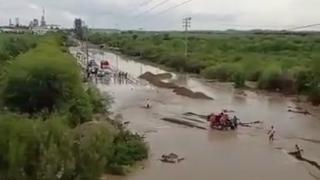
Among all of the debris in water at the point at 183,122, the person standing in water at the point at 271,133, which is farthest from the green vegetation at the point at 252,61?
the debris in water at the point at 183,122

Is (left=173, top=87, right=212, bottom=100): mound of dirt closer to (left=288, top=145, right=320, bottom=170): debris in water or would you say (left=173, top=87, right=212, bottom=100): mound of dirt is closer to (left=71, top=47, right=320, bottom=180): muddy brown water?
(left=71, top=47, right=320, bottom=180): muddy brown water

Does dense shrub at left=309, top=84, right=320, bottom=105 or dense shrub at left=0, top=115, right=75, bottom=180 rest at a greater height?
dense shrub at left=0, top=115, right=75, bottom=180

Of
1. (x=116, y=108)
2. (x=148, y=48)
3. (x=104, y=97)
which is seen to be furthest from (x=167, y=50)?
(x=104, y=97)

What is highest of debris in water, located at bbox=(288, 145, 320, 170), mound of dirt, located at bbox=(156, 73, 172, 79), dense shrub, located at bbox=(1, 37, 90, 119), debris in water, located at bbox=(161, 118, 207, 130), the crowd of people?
dense shrub, located at bbox=(1, 37, 90, 119)

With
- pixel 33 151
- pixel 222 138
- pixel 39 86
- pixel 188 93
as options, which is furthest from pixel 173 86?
pixel 33 151

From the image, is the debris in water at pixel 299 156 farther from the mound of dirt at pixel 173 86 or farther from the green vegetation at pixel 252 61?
the mound of dirt at pixel 173 86

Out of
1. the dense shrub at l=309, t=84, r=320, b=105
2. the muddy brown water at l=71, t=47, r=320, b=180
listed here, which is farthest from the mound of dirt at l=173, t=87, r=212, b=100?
the dense shrub at l=309, t=84, r=320, b=105

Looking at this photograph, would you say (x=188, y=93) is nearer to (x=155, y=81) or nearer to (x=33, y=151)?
(x=155, y=81)
